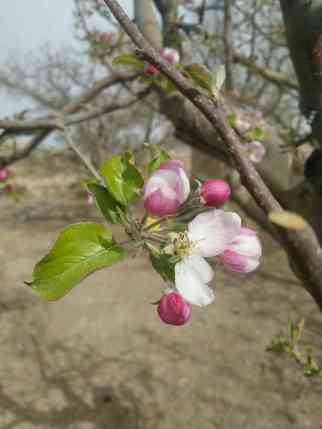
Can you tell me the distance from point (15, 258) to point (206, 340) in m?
2.96

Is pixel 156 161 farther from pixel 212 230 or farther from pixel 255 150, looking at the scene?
pixel 255 150

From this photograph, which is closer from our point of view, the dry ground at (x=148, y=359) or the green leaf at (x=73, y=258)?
the green leaf at (x=73, y=258)

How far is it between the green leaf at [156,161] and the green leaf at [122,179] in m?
0.02

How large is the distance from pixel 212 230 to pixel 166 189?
79 mm

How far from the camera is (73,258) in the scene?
52 centimetres

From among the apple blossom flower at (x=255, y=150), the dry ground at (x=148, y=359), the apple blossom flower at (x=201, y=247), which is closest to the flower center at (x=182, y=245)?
the apple blossom flower at (x=201, y=247)

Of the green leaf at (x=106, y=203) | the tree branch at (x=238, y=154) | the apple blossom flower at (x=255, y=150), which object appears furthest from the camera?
the apple blossom flower at (x=255, y=150)

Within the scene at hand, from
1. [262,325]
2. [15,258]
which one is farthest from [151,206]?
[15,258]

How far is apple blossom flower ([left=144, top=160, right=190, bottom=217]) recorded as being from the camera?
525mm

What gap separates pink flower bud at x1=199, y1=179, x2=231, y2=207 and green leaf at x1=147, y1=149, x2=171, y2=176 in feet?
0.30

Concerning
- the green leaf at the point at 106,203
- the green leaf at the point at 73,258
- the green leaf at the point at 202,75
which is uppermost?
the green leaf at the point at 202,75

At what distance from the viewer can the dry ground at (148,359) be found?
2.50 meters

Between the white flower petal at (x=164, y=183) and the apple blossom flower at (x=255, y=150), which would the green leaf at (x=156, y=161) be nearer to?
the white flower petal at (x=164, y=183)

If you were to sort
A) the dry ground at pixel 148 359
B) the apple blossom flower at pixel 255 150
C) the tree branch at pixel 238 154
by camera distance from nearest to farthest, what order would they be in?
the tree branch at pixel 238 154
the apple blossom flower at pixel 255 150
the dry ground at pixel 148 359
